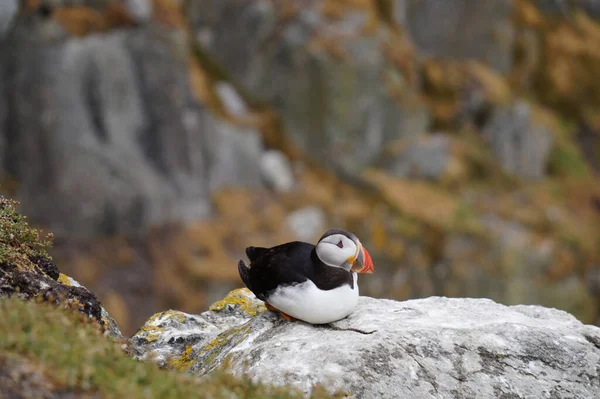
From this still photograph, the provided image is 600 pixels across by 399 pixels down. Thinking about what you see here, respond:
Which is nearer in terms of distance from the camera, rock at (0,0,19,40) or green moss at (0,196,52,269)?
green moss at (0,196,52,269)

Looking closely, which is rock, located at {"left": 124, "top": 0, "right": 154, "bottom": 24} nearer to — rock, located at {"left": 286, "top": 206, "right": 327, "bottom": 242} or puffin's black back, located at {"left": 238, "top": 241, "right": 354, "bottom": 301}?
rock, located at {"left": 286, "top": 206, "right": 327, "bottom": 242}

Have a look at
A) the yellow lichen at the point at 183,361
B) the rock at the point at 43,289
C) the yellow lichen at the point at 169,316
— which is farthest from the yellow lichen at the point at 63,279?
the yellow lichen at the point at 183,361

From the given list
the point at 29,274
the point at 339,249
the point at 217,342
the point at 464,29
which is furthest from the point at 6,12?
the point at 464,29

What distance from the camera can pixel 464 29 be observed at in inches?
1171

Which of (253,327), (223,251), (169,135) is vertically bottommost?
(253,327)

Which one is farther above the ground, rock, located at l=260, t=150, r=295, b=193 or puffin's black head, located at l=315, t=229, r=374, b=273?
rock, located at l=260, t=150, r=295, b=193

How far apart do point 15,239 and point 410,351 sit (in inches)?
144

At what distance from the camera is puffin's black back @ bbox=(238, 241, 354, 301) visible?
6.33 metres

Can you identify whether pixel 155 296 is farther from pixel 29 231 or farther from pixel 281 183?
pixel 29 231

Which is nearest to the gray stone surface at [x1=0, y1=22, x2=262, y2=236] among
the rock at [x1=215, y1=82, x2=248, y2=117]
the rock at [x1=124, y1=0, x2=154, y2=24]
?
the rock at [x1=124, y1=0, x2=154, y2=24]

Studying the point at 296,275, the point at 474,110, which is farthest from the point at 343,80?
the point at 296,275

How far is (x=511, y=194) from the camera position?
25766 millimetres

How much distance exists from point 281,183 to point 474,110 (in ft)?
35.2

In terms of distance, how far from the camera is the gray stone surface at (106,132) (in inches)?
675
